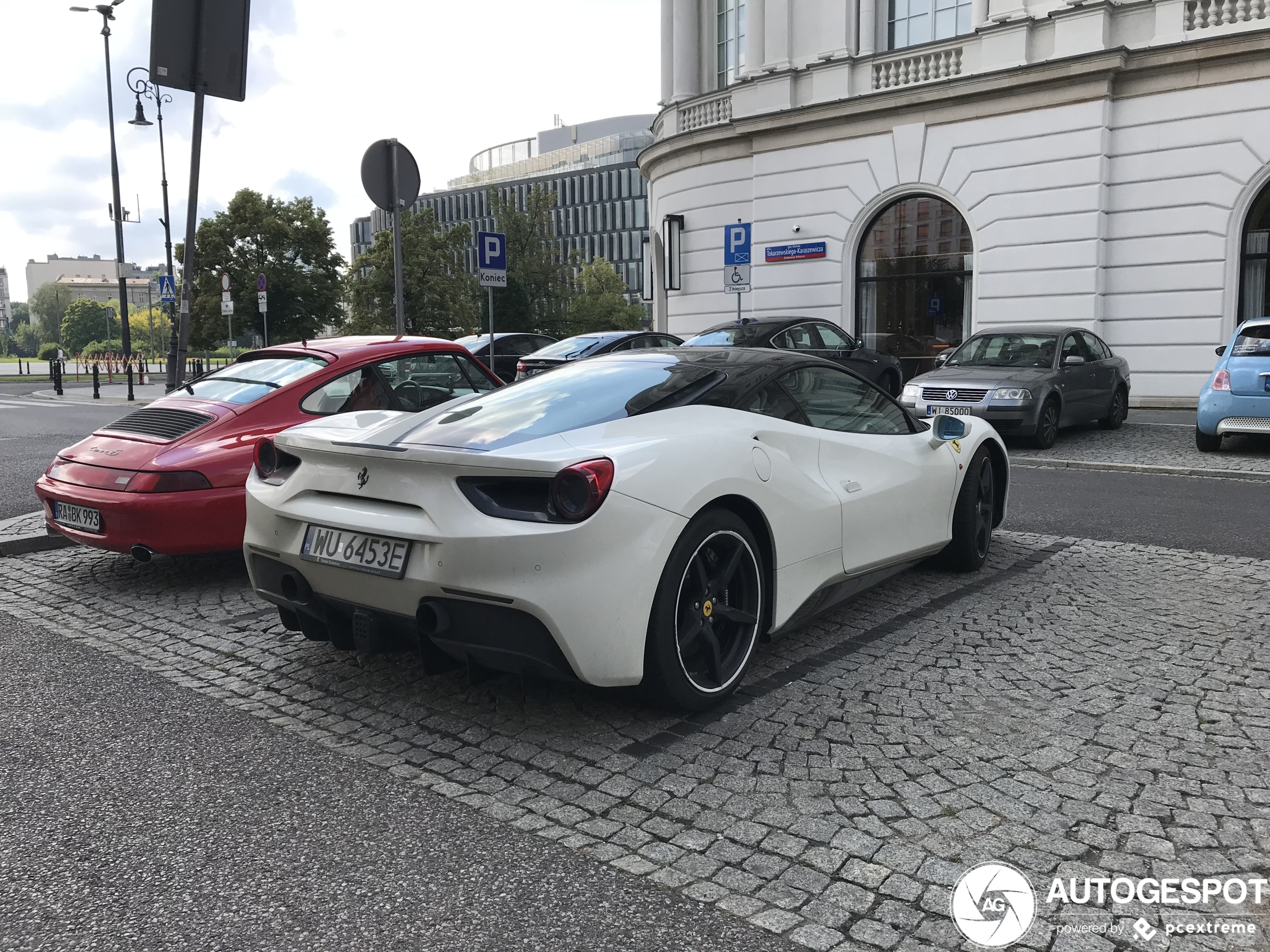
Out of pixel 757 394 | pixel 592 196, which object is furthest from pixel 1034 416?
pixel 592 196

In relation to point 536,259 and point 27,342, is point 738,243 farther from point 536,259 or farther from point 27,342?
point 27,342

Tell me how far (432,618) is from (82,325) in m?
135

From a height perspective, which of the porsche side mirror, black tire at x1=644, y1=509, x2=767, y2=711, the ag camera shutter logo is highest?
the porsche side mirror

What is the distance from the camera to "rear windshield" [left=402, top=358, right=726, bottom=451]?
144 inches

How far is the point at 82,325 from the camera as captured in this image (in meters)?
120

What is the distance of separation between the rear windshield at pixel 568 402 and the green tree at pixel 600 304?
190 ft

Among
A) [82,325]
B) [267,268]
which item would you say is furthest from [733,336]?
[82,325]

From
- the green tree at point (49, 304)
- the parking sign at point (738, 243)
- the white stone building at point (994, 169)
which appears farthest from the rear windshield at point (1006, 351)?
the green tree at point (49, 304)

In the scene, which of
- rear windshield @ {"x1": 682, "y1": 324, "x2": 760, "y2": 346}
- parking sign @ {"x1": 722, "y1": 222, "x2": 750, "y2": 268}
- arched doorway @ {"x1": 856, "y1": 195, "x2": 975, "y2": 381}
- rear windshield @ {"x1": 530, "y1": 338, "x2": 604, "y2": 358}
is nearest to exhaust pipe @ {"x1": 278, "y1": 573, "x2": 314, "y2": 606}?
rear windshield @ {"x1": 682, "y1": 324, "x2": 760, "y2": 346}

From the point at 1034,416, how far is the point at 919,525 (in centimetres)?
785

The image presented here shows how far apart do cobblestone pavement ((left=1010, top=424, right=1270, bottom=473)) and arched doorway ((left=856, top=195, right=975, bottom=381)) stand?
275 inches

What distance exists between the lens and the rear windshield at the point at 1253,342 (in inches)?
Answer: 451

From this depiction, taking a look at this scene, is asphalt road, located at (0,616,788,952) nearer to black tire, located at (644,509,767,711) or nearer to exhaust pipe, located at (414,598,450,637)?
exhaust pipe, located at (414,598,450,637)

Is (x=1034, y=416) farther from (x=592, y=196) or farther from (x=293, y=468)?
(x=592, y=196)
